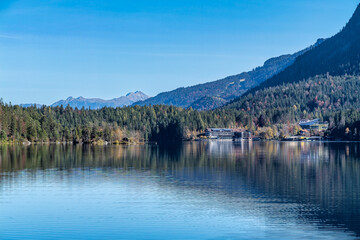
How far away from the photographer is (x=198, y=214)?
118ft

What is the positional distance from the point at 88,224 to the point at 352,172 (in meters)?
42.3

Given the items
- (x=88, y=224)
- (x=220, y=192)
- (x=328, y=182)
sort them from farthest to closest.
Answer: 1. (x=328, y=182)
2. (x=220, y=192)
3. (x=88, y=224)

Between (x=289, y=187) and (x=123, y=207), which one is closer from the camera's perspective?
(x=123, y=207)

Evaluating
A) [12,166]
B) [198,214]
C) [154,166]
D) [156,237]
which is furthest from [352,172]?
[12,166]

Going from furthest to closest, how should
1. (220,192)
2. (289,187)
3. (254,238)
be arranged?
(289,187) → (220,192) → (254,238)

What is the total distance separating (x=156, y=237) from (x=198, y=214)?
668cm

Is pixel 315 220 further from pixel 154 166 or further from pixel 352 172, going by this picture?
pixel 154 166

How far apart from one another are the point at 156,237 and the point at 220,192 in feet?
Result: 55.6

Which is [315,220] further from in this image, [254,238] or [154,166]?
[154,166]

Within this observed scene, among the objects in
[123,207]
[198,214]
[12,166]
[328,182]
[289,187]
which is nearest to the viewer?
[198,214]

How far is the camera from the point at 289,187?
49062mm

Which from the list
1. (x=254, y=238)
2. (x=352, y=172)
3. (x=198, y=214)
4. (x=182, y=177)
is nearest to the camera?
(x=254, y=238)

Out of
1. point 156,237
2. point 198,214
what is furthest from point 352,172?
point 156,237

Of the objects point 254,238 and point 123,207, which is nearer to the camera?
point 254,238
